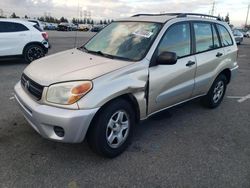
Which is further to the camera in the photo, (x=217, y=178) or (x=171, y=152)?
(x=171, y=152)

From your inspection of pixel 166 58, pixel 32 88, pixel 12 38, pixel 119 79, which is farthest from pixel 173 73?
pixel 12 38

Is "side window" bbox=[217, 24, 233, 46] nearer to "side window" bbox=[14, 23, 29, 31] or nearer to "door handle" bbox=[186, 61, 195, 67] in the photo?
"door handle" bbox=[186, 61, 195, 67]

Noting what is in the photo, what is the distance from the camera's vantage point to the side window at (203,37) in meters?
4.45

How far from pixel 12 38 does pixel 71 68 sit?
6.91 m

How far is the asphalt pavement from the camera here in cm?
291

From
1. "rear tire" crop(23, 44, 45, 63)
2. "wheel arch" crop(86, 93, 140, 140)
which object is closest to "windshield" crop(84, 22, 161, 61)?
"wheel arch" crop(86, 93, 140, 140)

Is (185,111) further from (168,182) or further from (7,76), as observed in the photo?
(7,76)

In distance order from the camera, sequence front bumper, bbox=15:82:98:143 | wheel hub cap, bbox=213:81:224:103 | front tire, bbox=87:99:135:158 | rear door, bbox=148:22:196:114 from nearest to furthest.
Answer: front bumper, bbox=15:82:98:143, front tire, bbox=87:99:135:158, rear door, bbox=148:22:196:114, wheel hub cap, bbox=213:81:224:103

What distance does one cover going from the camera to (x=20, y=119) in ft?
14.2

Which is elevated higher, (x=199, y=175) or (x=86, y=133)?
(x=86, y=133)

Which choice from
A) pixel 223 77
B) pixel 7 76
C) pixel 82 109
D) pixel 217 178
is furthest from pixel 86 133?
pixel 7 76

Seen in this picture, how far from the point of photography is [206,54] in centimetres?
462

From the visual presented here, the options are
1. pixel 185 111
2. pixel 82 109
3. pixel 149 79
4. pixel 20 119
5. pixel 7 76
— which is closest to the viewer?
pixel 82 109

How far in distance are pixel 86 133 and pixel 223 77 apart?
3472mm
